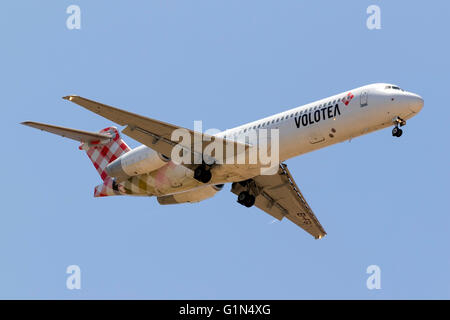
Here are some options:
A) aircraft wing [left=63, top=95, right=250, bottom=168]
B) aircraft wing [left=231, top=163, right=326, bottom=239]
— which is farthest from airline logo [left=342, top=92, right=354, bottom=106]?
aircraft wing [left=231, top=163, right=326, bottom=239]

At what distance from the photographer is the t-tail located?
3338cm

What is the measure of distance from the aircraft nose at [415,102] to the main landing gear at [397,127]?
0.56 meters

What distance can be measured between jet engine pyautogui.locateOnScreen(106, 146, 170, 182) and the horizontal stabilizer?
1.92 m

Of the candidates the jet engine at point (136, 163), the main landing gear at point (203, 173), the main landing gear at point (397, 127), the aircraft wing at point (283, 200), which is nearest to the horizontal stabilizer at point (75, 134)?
the jet engine at point (136, 163)

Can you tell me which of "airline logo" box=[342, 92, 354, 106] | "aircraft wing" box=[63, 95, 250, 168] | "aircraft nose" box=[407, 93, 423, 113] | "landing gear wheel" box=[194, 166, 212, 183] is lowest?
"landing gear wheel" box=[194, 166, 212, 183]

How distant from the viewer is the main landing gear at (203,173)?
30.3 meters

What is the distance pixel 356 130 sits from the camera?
92.5 feet

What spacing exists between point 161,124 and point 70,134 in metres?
5.01

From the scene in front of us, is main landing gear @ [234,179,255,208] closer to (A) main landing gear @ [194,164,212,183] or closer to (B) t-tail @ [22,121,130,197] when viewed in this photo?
(A) main landing gear @ [194,164,212,183]

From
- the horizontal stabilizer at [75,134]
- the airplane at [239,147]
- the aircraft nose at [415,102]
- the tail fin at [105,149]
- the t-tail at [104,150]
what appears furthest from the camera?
the tail fin at [105,149]

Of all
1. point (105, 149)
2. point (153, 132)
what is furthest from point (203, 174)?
point (105, 149)

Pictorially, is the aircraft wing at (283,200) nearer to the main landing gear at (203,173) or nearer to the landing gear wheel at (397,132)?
the main landing gear at (203,173)

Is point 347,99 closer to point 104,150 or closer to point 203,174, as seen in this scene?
point 203,174

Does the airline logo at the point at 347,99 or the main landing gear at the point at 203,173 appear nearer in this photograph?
the airline logo at the point at 347,99
